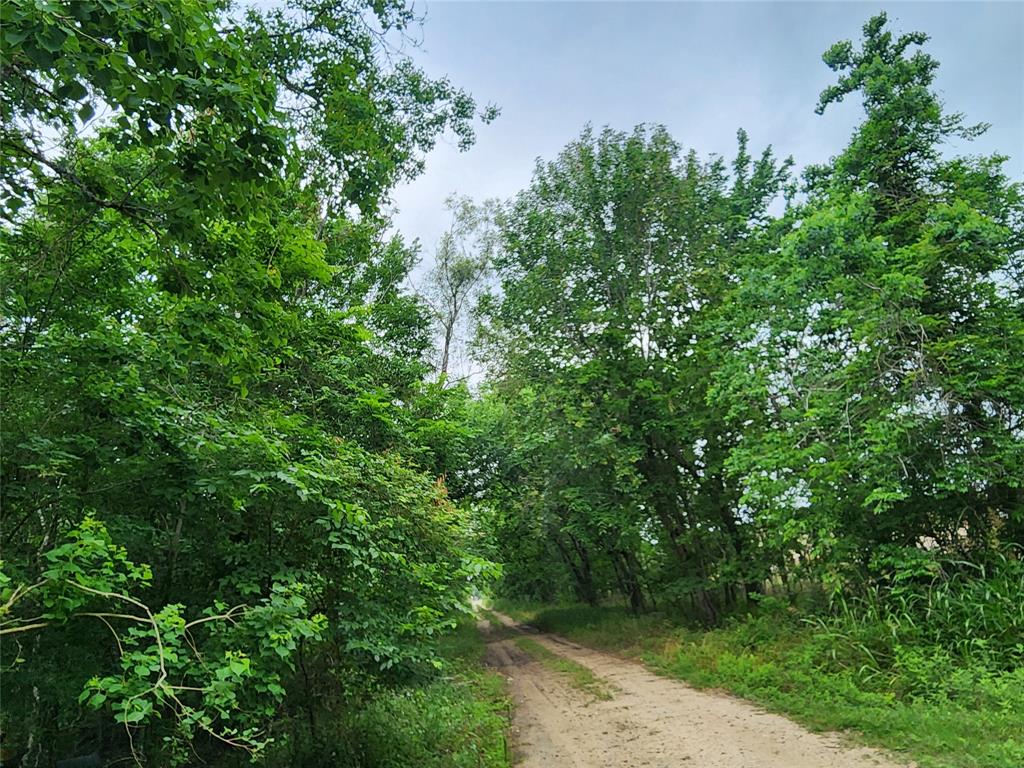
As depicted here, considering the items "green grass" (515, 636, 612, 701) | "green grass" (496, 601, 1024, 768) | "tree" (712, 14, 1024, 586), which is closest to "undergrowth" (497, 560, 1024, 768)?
"green grass" (496, 601, 1024, 768)

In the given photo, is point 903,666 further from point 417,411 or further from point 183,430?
point 417,411

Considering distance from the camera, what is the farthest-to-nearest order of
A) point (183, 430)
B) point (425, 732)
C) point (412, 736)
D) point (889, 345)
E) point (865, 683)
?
point (889, 345) < point (865, 683) < point (425, 732) < point (412, 736) < point (183, 430)

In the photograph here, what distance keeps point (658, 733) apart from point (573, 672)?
5.58m

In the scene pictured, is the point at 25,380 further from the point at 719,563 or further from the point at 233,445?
the point at 719,563

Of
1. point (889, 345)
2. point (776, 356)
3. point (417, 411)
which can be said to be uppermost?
point (417, 411)

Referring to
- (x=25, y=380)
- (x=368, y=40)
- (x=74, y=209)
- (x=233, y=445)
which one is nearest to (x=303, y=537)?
(x=233, y=445)

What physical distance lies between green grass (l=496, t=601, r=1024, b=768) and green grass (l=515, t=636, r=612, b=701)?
1.46 meters

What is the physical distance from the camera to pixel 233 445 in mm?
4484

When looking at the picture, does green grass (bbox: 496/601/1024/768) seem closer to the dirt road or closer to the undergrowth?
the undergrowth

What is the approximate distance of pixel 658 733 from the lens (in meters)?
7.23

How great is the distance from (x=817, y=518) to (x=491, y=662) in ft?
31.3

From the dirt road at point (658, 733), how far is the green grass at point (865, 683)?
0.42 m

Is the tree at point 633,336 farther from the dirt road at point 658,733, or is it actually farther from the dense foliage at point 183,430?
the dense foliage at point 183,430

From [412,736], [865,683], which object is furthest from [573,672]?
[412,736]
